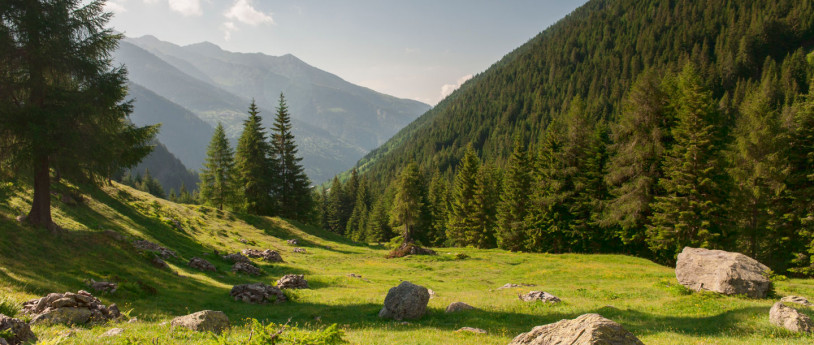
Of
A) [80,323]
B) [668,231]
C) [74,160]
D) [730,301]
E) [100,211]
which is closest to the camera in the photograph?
[80,323]

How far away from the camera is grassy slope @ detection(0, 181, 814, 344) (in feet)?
36.5

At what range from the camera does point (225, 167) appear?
180ft

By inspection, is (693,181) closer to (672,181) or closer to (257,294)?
(672,181)

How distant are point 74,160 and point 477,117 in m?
195

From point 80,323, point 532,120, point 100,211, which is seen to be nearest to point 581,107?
point 80,323

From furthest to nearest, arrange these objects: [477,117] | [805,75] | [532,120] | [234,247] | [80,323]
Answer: [477,117] → [532,120] → [805,75] → [234,247] → [80,323]

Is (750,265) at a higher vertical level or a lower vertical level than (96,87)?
lower

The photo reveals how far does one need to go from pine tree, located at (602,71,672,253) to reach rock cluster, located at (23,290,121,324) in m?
41.4

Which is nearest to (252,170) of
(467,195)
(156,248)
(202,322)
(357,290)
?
(156,248)

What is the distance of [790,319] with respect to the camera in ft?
34.7

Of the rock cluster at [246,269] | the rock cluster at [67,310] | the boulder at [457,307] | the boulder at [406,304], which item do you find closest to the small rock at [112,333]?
the rock cluster at [67,310]

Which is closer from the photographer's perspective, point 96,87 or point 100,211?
point 96,87

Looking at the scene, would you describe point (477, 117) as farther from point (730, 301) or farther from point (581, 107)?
point (730, 301)

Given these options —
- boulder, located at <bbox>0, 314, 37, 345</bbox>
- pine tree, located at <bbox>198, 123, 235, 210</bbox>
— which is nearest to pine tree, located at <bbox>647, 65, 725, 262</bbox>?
boulder, located at <bbox>0, 314, 37, 345</bbox>
